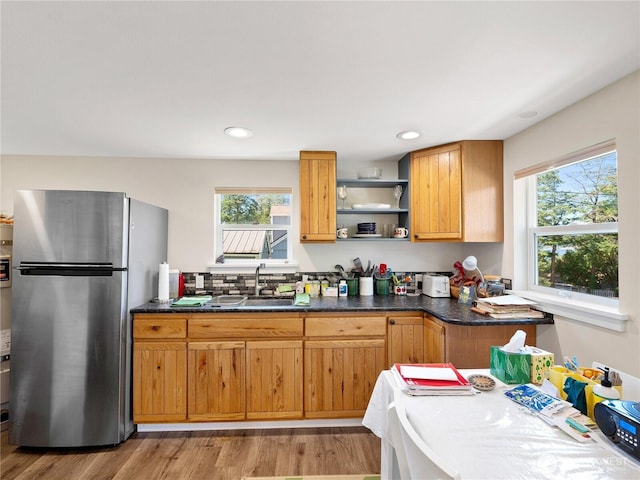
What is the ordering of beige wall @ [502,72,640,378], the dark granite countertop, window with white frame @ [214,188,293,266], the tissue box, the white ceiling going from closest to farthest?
the white ceiling < the tissue box < beige wall @ [502,72,640,378] < the dark granite countertop < window with white frame @ [214,188,293,266]

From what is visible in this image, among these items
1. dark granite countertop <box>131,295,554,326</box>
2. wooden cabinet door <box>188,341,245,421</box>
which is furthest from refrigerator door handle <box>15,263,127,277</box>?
wooden cabinet door <box>188,341,245,421</box>

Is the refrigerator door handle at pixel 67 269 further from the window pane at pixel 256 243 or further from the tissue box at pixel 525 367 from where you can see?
the tissue box at pixel 525 367

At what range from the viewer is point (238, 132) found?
2.15 meters

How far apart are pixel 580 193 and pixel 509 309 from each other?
0.87m

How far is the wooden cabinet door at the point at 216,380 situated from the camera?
2.14 m

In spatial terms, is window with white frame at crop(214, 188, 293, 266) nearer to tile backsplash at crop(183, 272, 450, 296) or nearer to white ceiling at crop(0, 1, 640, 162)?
tile backsplash at crop(183, 272, 450, 296)

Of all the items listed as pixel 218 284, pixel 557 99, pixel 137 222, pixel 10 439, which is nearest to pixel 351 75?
pixel 557 99

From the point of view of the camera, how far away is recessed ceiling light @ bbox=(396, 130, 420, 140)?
7.18ft

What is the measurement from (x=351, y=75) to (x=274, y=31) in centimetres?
45

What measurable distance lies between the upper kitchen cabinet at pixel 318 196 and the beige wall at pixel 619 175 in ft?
5.08

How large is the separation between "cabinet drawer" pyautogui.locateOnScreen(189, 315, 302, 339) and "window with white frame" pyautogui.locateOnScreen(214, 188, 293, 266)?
82cm

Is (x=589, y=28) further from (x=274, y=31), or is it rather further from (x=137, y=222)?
(x=137, y=222)

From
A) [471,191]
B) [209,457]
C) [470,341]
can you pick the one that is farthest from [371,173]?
[209,457]

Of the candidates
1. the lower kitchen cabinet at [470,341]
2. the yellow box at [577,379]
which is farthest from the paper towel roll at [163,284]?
the yellow box at [577,379]
